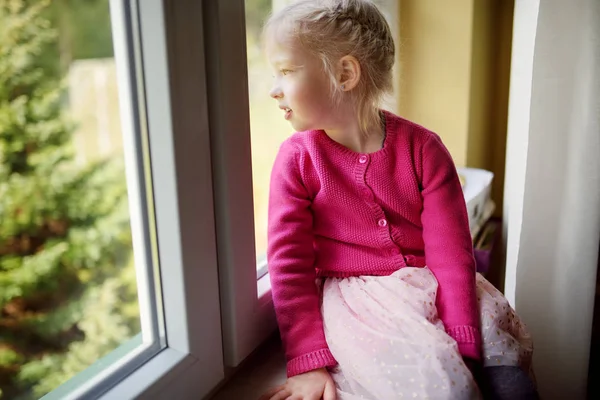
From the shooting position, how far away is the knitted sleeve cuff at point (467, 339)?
75cm

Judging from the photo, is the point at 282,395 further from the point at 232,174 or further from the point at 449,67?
the point at 449,67

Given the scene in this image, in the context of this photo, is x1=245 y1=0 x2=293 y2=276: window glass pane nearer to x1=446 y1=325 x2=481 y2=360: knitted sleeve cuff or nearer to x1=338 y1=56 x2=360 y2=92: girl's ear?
x1=338 y1=56 x2=360 y2=92: girl's ear

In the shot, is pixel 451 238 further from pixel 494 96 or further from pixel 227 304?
pixel 494 96

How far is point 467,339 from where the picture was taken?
0.75 m

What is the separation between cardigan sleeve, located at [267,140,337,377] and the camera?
29.9 inches

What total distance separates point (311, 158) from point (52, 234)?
0.41 meters

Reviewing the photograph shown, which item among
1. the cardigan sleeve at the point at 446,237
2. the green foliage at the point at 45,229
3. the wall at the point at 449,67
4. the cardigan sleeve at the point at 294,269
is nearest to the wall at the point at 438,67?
the wall at the point at 449,67

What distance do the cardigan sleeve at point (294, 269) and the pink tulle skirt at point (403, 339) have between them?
0.09ft

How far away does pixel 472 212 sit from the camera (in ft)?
4.32

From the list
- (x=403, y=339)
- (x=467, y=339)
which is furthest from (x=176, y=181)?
(x=467, y=339)

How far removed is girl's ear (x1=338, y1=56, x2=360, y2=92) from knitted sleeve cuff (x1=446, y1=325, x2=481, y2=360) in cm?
40

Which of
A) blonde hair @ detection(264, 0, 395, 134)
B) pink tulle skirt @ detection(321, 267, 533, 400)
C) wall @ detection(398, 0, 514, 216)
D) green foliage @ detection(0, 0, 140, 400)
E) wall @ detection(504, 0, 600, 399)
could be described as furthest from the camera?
wall @ detection(398, 0, 514, 216)

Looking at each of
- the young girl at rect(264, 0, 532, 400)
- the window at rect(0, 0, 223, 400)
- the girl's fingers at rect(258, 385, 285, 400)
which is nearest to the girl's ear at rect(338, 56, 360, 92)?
the young girl at rect(264, 0, 532, 400)

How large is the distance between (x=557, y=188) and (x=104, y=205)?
783 millimetres
